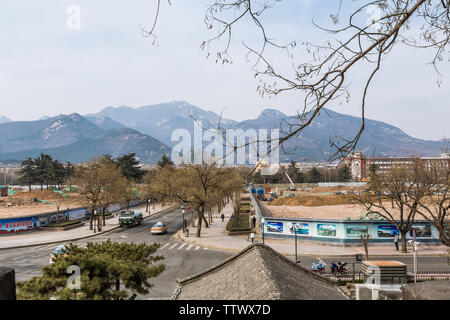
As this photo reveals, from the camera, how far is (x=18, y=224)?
1550 inches

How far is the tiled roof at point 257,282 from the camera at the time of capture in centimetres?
716

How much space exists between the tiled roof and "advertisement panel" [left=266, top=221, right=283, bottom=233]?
21885 millimetres

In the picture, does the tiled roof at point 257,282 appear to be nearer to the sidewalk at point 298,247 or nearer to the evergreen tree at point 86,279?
the evergreen tree at point 86,279

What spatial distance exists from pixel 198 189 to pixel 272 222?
9.05m

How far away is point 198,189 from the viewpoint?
37.3 m

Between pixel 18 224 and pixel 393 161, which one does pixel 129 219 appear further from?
pixel 393 161

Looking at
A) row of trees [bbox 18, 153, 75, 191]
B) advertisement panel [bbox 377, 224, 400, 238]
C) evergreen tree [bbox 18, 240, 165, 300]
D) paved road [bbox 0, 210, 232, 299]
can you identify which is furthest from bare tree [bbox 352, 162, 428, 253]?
row of trees [bbox 18, 153, 75, 191]

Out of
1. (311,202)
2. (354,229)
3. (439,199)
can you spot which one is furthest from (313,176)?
(439,199)

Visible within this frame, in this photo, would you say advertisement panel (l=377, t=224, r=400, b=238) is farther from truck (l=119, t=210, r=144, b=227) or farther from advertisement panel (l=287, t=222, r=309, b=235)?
truck (l=119, t=210, r=144, b=227)

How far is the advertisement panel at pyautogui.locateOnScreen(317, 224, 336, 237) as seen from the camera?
98.3ft

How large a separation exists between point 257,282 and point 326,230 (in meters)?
24.4
